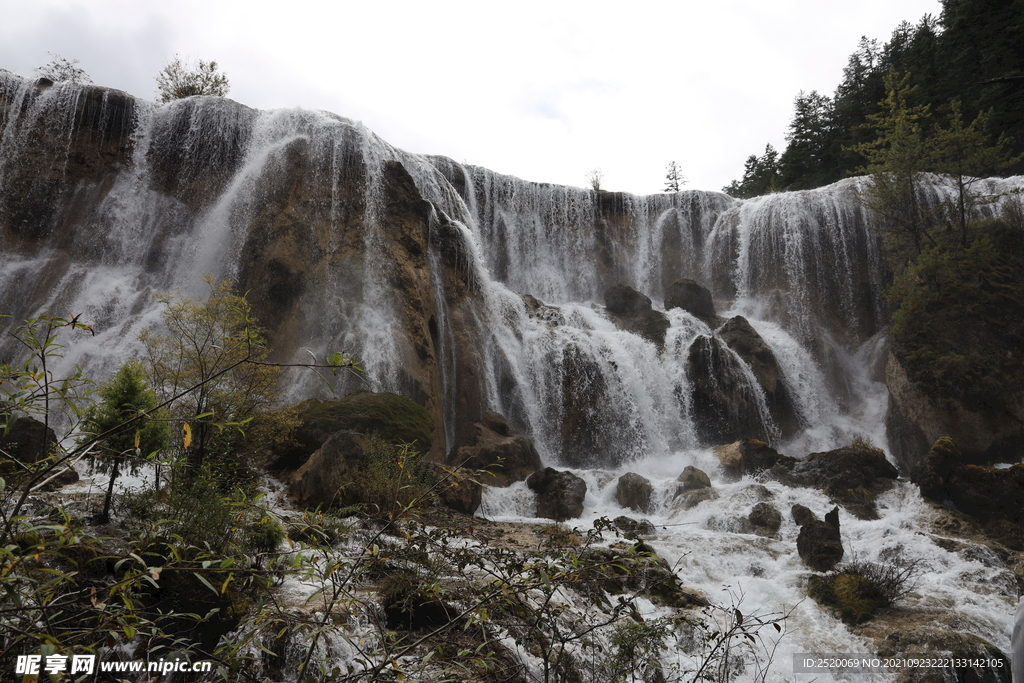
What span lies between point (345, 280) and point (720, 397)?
13634mm

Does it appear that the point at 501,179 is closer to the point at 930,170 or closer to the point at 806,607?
the point at 930,170

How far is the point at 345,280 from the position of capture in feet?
52.8

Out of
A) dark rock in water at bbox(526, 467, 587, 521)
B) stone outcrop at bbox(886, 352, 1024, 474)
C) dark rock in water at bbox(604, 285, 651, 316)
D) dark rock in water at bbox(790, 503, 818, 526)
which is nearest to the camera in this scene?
dark rock in water at bbox(790, 503, 818, 526)

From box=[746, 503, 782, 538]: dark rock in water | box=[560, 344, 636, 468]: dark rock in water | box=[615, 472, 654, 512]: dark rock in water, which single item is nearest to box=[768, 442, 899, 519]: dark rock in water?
box=[746, 503, 782, 538]: dark rock in water

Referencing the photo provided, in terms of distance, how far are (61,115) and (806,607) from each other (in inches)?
924

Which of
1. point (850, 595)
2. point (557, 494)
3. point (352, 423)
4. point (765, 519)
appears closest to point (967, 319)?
point (765, 519)

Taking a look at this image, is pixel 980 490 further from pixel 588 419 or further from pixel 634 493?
pixel 588 419

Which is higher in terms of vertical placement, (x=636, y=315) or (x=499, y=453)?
(x=636, y=315)

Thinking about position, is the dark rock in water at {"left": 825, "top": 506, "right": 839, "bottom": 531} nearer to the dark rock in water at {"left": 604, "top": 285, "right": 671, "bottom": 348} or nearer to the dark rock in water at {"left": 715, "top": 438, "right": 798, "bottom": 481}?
the dark rock in water at {"left": 715, "top": 438, "right": 798, "bottom": 481}

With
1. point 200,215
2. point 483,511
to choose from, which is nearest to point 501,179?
point 200,215

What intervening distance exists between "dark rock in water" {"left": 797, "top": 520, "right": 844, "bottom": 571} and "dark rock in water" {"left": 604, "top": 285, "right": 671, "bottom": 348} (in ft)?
39.0

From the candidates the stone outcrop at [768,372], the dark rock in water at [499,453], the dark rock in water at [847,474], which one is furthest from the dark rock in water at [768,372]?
the dark rock in water at [499,453]

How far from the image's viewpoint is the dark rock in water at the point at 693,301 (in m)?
24.0

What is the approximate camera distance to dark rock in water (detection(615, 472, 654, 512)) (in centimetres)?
1427
